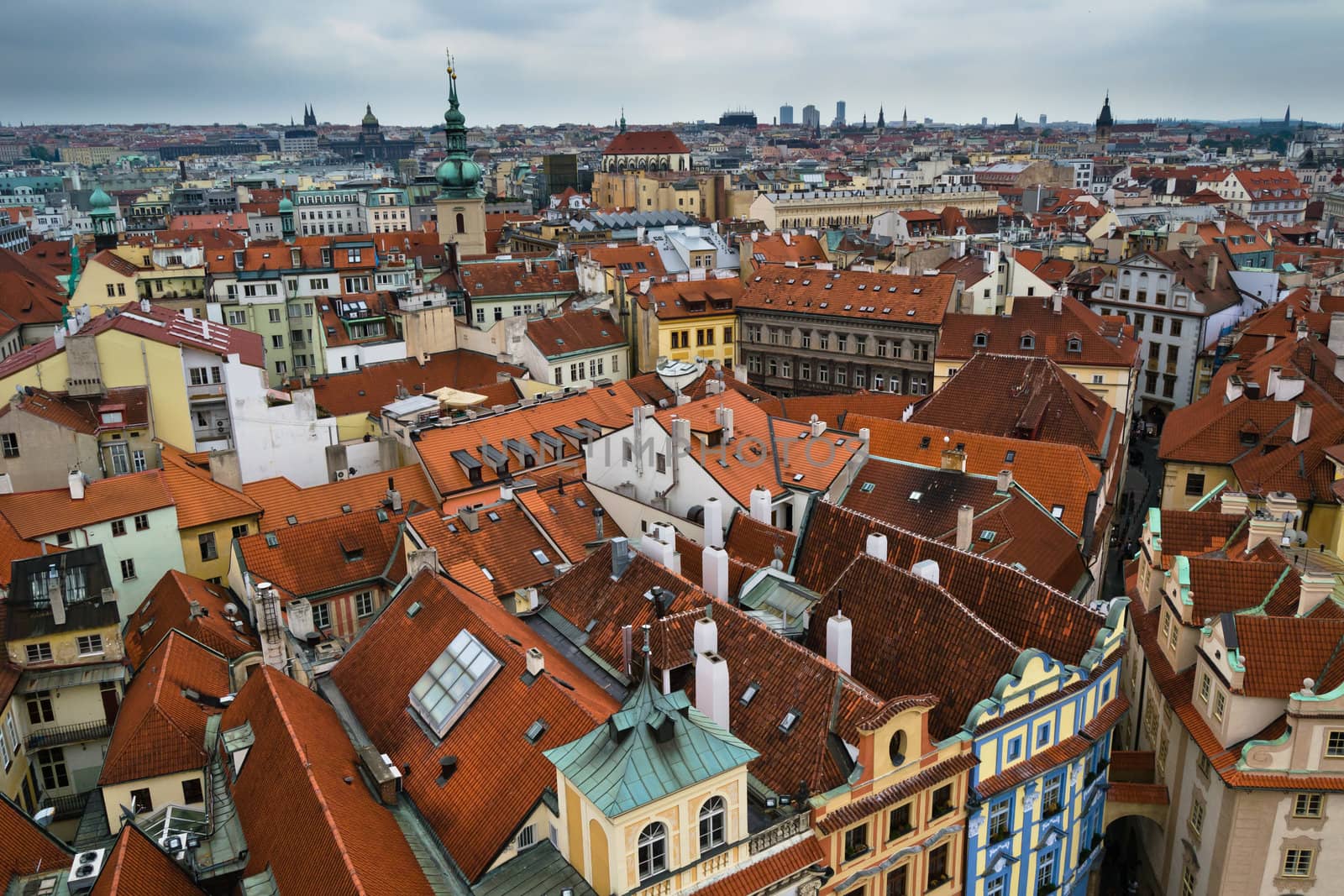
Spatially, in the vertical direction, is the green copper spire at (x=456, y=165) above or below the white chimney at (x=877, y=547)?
above

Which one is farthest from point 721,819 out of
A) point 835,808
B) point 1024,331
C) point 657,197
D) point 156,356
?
point 657,197

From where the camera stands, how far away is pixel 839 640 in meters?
31.7

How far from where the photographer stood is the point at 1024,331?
2992 inches

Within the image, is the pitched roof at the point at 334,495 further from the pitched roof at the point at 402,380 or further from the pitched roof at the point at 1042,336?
the pitched roof at the point at 1042,336

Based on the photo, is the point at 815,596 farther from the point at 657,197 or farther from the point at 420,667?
the point at 657,197

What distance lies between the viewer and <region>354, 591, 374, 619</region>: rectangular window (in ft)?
157

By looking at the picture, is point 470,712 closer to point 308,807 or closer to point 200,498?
point 308,807

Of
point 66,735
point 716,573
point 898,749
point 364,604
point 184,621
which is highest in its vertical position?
point 716,573

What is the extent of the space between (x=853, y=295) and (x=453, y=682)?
63720 millimetres

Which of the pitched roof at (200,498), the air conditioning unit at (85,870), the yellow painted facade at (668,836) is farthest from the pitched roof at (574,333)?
the yellow painted facade at (668,836)

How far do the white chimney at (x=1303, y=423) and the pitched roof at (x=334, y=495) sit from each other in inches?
1768

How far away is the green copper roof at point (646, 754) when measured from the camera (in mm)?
22953

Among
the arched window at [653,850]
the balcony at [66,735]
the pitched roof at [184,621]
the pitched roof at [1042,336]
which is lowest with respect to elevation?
the balcony at [66,735]

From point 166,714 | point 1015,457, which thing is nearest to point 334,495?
point 166,714
